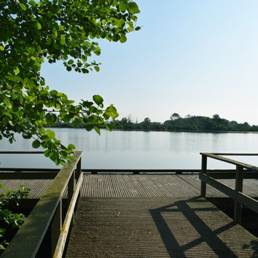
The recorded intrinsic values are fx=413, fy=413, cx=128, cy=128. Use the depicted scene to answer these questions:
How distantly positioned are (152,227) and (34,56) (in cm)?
330

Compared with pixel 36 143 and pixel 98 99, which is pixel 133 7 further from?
pixel 36 143

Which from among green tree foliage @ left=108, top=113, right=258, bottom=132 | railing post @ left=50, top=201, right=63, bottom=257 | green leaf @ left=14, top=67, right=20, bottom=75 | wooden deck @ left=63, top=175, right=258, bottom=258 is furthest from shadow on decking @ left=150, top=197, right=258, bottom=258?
green tree foliage @ left=108, top=113, right=258, bottom=132

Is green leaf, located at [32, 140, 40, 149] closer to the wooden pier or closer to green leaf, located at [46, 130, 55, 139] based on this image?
green leaf, located at [46, 130, 55, 139]

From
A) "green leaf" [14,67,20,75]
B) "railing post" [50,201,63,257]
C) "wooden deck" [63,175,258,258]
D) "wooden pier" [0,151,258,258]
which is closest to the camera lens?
"green leaf" [14,67,20,75]

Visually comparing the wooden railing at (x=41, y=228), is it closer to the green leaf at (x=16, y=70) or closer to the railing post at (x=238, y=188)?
the green leaf at (x=16, y=70)

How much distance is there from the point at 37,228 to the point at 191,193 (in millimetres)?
5939

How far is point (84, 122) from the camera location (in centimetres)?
271

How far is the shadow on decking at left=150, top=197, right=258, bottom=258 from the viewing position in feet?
15.3

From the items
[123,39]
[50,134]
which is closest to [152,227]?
[123,39]

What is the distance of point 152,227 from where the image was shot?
5512mm

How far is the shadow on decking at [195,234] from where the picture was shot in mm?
4648

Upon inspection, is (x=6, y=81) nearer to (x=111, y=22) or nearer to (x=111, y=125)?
(x=111, y=125)

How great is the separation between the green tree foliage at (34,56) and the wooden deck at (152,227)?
7.13 ft

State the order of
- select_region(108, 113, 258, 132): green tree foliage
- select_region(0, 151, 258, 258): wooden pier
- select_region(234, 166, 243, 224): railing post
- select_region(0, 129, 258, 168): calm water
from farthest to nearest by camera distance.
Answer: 1. select_region(108, 113, 258, 132): green tree foliage
2. select_region(0, 129, 258, 168): calm water
3. select_region(234, 166, 243, 224): railing post
4. select_region(0, 151, 258, 258): wooden pier
